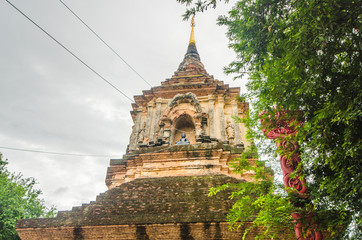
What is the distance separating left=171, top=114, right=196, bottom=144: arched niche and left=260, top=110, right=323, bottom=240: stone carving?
7482mm

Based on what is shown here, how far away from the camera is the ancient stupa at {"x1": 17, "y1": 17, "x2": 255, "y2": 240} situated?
19.9 feet

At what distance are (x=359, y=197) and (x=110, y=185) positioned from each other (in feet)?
32.4

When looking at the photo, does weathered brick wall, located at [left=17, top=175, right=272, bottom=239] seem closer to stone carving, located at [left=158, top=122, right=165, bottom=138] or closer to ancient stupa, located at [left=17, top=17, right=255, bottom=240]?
ancient stupa, located at [left=17, top=17, right=255, bottom=240]

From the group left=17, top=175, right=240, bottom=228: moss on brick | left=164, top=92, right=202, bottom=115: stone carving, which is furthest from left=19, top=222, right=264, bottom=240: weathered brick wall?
left=164, top=92, right=202, bottom=115: stone carving

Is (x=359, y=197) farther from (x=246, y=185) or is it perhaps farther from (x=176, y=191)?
(x=176, y=191)

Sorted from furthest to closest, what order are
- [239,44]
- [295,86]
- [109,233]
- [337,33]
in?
[109,233], [239,44], [295,86], [337,33]

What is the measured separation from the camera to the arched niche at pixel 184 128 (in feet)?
40.7

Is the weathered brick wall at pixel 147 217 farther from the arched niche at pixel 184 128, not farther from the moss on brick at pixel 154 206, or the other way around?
the arched niche at pixel 184 128

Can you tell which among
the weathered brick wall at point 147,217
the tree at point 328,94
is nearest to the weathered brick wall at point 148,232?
the weathered brick wall at point 147,217

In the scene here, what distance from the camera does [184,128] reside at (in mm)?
13062

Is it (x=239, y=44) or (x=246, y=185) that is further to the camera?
(x=239, y=44)

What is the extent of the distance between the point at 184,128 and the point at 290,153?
904 centimetres

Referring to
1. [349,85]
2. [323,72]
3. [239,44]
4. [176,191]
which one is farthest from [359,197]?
[176,191]

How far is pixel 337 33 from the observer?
3512mm
